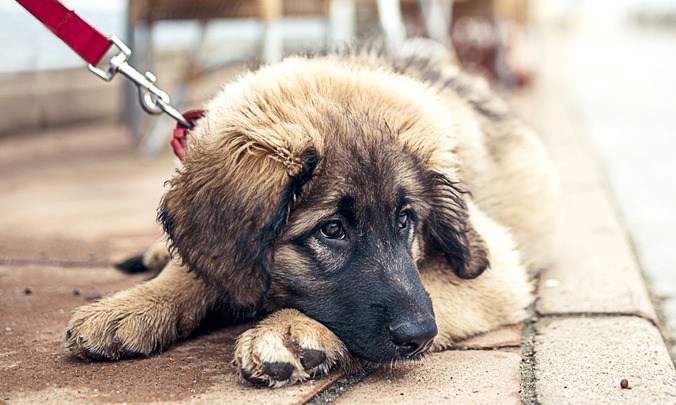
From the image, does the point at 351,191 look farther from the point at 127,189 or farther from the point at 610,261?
the point at 127,189

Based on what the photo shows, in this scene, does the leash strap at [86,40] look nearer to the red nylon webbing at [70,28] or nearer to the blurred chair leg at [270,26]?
the red nylon webbing at [70,28]

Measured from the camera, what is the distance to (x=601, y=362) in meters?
2.42

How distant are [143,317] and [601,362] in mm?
1329

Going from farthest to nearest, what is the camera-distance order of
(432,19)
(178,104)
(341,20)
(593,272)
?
(432,19), (341,20), (178,104), (593,272)

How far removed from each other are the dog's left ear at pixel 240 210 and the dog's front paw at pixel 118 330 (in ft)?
0.91

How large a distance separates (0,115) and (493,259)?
5281mm

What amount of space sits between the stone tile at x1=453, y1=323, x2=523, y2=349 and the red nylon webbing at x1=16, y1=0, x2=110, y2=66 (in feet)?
4.76

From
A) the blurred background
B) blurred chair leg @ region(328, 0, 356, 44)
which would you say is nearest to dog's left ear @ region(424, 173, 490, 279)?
the blurred background

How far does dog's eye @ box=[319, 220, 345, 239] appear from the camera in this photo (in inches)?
93.1

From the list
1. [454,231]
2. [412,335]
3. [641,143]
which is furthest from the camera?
[641,143]

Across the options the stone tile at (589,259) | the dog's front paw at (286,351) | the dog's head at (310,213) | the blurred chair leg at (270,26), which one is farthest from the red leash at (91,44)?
the blurred chair leg at (270,26)

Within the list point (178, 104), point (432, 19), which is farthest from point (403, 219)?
point (432, 19)

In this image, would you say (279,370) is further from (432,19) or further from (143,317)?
(432,19)

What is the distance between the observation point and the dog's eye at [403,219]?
2469mm
